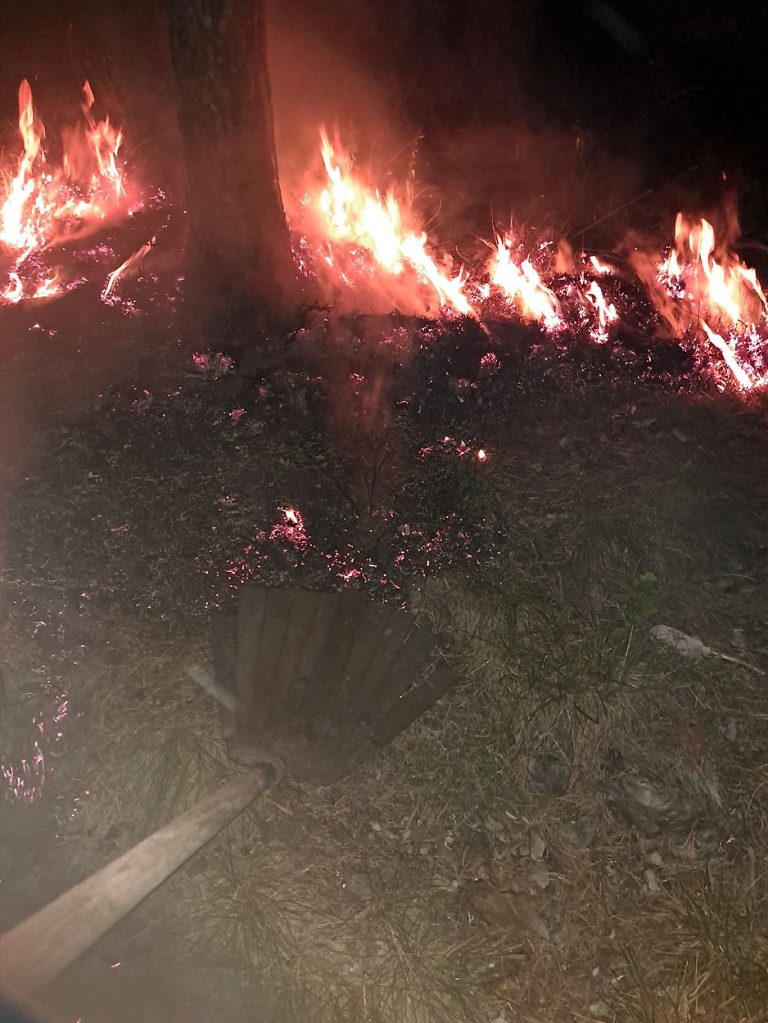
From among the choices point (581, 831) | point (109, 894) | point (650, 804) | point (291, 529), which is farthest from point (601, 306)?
point (109, 894)

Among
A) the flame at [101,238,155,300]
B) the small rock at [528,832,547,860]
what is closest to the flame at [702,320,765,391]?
the small rock at [528,832,547,860]

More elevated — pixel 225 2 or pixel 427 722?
pixel 225 2

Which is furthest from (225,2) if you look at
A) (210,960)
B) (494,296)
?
(210,960)

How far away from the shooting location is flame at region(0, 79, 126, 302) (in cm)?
490

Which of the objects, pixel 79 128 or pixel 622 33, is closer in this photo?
pixel 79 128

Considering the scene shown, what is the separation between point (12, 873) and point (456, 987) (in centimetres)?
168

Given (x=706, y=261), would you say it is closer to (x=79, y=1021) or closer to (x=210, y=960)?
(x=210, y=960)

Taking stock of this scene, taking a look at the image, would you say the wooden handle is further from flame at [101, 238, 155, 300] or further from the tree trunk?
flame at [101, 238, 155, 300]

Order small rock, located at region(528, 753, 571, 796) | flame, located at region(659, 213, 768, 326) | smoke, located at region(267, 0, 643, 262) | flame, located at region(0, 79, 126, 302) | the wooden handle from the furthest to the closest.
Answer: smoke, located at region(267, 0, 643, 262) → flame, located at region(0, 79, 126, 302) → flame, located at region(659, 213, 768, 326) → small rock, located at region(528, 753, 571, 796) → the wooden handle

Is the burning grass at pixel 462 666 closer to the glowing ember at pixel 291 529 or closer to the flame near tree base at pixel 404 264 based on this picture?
the glowing ember at pixel 291 529

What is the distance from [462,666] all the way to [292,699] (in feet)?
2.39

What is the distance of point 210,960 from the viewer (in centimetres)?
273

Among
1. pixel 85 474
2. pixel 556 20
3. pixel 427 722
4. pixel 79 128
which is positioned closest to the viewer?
pixel 427 722

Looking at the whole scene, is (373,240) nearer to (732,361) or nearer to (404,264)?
(404,264)
